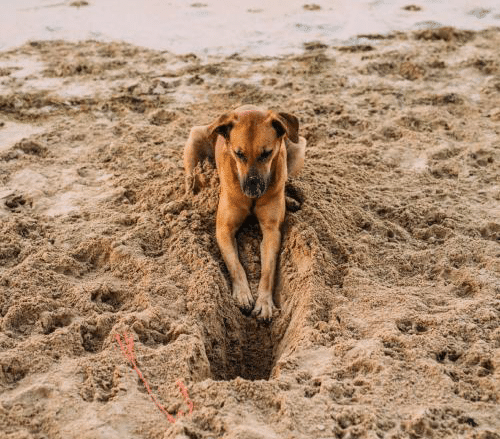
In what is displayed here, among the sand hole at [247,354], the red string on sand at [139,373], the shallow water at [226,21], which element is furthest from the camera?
the shallow water at [226,21]

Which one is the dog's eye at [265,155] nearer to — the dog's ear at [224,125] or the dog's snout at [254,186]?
the dog's snout at [254,186]

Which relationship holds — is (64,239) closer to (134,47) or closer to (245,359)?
(245,359)

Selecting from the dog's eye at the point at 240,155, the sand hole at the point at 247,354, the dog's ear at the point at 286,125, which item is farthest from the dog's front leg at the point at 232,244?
the dog's ear at the point at 286,125

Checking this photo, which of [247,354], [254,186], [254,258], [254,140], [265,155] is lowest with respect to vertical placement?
[247,354]

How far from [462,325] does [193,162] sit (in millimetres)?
2520

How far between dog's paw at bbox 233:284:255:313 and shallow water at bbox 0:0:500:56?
4.31m

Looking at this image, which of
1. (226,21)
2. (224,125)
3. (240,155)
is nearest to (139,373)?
(240,155)

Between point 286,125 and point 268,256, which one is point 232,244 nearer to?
point 268,256

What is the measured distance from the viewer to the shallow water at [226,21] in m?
7.93

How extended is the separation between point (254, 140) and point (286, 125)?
0.27m

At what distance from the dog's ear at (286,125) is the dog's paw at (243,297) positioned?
1065 mm

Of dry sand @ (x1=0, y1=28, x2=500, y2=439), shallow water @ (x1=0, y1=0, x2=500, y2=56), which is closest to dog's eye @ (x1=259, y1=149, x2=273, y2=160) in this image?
dry sand @ (x1=0, y1=28, x2=500, y2=439)

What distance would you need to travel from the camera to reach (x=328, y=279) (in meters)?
4.03

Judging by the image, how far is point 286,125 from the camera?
408 centimetres
